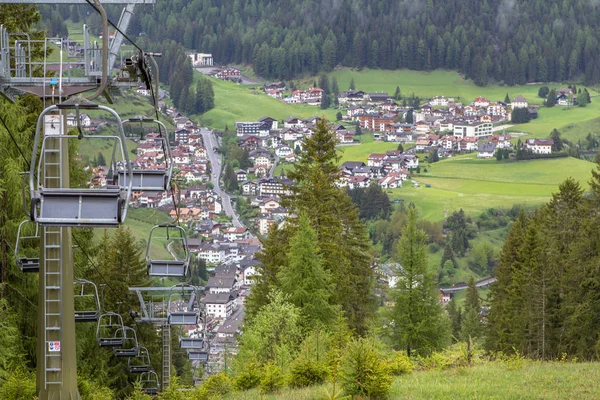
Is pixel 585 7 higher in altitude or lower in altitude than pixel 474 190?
higher

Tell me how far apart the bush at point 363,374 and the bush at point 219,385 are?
3649mm

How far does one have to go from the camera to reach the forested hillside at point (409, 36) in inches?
6555

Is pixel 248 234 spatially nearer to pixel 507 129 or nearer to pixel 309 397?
pixel 507 129

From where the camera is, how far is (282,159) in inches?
5148

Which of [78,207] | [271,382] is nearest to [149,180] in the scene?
[78,207]

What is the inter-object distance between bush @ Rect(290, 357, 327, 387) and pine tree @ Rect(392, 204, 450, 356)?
1071cm

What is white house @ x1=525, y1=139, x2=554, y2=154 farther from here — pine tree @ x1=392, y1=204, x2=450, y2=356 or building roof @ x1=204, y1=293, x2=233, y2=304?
pine tree @ x1=392, y1=204, x2=450, y2=356

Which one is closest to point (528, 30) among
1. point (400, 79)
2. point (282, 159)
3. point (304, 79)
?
point (400, 79)

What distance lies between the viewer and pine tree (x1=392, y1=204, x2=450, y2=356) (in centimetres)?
2156

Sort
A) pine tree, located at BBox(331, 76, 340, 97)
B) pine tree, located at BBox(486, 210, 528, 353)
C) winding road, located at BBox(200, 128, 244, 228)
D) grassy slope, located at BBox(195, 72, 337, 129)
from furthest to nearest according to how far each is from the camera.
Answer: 1. pine tree, located at BBox(331, 76, 340, 97)
2. grassy slope, located at BBox(195, 72, 337, 129)
3. winding road, located at BBox(200, 128, 244, 228)
4. pine tree, located at BBox(486, 210, 528, 353)

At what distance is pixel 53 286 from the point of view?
27.2ft

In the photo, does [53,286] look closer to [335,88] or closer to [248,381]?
[248,381]

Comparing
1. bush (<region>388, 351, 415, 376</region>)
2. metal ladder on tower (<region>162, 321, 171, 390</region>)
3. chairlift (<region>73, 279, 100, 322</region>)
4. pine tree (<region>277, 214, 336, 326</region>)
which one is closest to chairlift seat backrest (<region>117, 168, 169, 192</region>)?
chairlift (<region>73, 279, 100, 322</region>)

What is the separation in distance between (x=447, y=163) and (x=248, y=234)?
30167 mm
